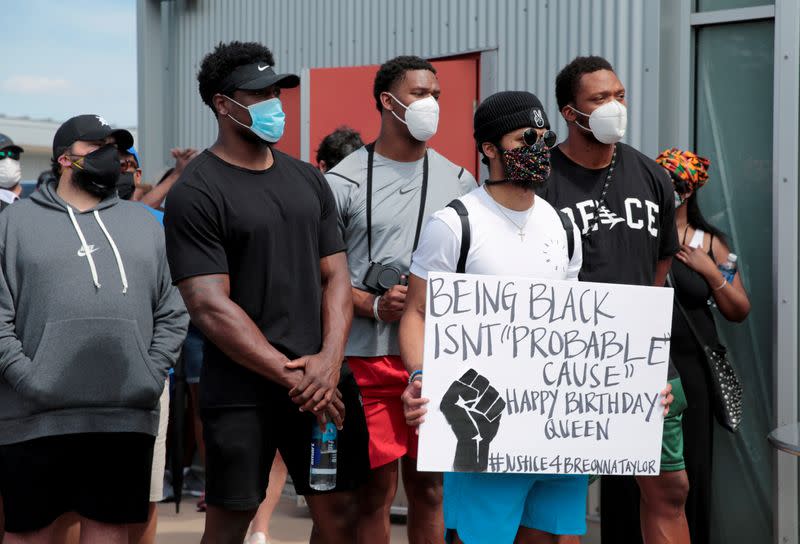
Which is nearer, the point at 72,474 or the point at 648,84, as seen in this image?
the point at 72,474

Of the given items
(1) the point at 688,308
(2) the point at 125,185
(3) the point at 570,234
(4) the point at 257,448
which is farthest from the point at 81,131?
(1) the point at 688,308

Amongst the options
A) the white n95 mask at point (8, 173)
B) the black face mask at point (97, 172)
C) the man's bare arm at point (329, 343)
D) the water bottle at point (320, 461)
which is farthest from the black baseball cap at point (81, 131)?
the white n95 mask at point (8, 173)

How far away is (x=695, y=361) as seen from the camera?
5496 millimetres

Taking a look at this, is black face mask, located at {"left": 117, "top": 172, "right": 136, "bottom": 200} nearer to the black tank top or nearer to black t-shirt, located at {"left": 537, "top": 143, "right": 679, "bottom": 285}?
black t-shirt, located at {"left": 537, "top": 143, "right": 679, "bottom": 285}

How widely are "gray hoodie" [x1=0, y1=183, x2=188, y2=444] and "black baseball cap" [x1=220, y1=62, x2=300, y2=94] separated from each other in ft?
2.54

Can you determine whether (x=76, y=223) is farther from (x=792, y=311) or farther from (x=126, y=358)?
(x=792, y=311)

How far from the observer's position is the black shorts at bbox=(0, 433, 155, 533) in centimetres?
426

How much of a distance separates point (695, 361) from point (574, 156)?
55.5 inches

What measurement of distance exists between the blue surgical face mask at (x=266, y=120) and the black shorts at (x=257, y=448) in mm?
920

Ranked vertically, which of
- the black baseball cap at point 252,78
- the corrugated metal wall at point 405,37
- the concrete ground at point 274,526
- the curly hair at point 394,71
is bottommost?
the concrete ground at point 274,526

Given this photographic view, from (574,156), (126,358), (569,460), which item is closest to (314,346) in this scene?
(126,358)

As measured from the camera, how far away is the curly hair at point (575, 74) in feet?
15.4

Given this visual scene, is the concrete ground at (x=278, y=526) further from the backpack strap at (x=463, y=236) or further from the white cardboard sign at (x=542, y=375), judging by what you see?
the backpack strap at (x=463, y=236)

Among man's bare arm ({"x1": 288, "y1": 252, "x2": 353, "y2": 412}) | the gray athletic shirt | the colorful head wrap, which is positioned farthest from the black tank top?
man's bare arm ({"x1": 288, "y1": 252, "x2": 353, "y2": 412})
